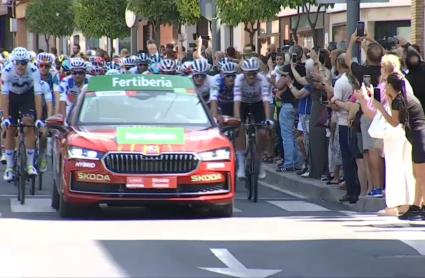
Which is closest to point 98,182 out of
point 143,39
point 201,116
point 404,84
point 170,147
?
point 170,147

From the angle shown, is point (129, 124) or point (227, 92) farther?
point (227, 92)

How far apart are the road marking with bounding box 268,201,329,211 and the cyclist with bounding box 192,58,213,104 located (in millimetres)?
2202

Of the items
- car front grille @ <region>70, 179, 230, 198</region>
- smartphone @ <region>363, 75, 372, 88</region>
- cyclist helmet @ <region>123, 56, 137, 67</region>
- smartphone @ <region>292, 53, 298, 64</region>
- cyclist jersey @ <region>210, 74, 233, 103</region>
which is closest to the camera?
car front grille @ <region>70, 179, 230, 198</region>

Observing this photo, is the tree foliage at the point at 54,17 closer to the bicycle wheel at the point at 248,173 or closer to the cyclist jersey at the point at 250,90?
the cyclist jersey at the point at 250,90

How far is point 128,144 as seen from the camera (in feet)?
42.7

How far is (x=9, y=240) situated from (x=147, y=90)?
3451 millimetres

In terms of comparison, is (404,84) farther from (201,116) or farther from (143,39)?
(143,39)

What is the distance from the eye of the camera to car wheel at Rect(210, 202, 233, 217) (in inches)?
538

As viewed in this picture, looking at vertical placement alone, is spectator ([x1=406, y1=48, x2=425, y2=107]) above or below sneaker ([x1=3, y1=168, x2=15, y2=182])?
above

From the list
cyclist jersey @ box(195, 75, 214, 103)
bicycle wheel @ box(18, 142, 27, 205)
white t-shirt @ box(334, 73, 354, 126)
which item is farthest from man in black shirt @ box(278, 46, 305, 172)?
bicycle wheel @ box(18, 142, 27, 205)

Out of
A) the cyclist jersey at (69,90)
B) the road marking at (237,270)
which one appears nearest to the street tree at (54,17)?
the cyclist jersey at (69,90)

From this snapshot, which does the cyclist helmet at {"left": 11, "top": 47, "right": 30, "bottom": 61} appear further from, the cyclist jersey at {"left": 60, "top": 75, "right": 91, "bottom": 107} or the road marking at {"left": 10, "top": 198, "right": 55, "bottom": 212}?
the road marking at {"left": 10, "top": 198, "right": 55, "bottom": 212}

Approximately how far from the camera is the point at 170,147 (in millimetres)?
13047

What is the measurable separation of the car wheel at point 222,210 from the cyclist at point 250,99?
8.65ft
